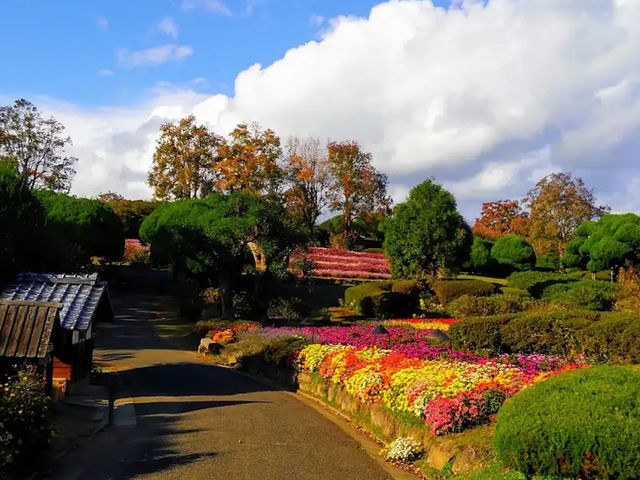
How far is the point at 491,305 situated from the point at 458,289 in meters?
8.49

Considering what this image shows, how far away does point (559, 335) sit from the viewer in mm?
14469

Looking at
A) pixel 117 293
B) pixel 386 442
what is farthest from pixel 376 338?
pixel 117 293

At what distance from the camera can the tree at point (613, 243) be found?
4194 cm

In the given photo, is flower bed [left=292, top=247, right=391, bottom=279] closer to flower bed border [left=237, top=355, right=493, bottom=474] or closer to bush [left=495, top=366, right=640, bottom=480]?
flower bed border [left=237, top=355, right=493, bottom=474]

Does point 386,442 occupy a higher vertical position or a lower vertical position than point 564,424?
lower

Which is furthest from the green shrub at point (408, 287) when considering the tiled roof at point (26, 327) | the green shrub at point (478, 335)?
the tiled roof at point (26, 327)

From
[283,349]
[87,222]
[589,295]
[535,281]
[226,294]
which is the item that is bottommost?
[283,349]

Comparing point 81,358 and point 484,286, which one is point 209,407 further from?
point 484,286

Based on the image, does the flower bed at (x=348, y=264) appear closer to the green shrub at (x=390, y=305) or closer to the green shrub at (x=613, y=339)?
the green shrub at (x=390, y=305)

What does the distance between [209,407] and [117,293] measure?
30.1 meters

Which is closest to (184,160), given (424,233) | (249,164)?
(249,164)

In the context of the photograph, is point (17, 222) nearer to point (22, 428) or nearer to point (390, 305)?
point (22, 428)

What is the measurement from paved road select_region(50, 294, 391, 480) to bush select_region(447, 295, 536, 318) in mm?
10474

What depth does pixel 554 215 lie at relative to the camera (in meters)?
53.5
